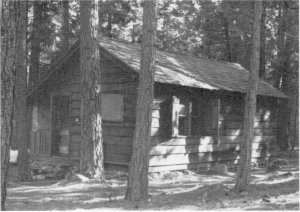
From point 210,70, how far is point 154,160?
5853mm

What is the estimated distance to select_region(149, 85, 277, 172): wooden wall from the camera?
1531cm

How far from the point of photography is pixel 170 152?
15.7 metres

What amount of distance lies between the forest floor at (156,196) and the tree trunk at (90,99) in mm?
636

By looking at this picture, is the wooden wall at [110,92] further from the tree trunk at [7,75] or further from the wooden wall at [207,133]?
the tree trunk at [7,75]

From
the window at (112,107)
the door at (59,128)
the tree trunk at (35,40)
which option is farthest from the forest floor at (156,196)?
the tree trunk at (35,40)

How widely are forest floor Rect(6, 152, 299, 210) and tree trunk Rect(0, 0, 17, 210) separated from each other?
9.19 feet

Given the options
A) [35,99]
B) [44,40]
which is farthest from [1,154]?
[44,40]

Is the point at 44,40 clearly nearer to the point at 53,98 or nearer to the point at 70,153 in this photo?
the point at 53,98

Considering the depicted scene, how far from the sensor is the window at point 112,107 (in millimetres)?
15680

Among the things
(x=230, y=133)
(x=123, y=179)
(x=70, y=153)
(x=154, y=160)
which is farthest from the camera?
(x=230, y=133)

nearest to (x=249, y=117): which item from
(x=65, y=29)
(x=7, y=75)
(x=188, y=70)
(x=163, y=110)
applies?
(x=163, y=110)

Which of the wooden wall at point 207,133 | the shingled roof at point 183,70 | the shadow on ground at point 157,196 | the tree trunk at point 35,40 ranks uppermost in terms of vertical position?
the tree trunk at point 35,40

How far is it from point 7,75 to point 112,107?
864 centimetres

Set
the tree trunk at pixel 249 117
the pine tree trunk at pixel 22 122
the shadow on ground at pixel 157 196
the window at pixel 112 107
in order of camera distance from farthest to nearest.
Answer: the window at pixel 112 107
the pine tree trunk at pixel 22 122
the tree trunk at pixel 249 117
the shadow on ground at pixel 157 196
